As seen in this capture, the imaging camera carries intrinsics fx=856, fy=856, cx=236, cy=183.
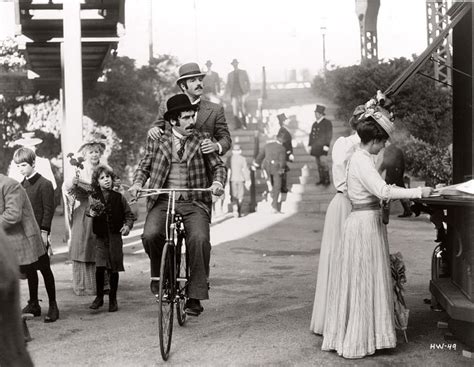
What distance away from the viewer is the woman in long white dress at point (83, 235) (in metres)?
8.93

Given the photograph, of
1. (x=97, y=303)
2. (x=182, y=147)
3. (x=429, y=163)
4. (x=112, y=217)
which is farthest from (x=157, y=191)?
(x=429, y=163)

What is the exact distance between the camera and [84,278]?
9.03 m

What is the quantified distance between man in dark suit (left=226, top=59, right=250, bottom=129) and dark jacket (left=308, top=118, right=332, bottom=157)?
510 centimetres

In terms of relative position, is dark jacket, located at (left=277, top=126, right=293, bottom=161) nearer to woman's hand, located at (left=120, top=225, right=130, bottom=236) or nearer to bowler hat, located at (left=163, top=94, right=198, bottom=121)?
woman's hand, located at (left=120, top=225, right=130, bottom=236)

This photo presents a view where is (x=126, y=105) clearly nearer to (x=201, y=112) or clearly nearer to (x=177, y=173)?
(x=201, y=112)

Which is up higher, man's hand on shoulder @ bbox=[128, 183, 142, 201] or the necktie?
the necktie

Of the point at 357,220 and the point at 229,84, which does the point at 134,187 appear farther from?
the point at 229,84

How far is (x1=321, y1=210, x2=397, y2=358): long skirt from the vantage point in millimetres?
6078

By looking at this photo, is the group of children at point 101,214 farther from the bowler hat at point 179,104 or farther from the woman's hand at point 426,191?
the woman's hand at point 426,191

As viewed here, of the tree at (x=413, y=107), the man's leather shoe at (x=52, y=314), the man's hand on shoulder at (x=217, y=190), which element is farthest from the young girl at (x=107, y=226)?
the tree at (x=413, y=107)

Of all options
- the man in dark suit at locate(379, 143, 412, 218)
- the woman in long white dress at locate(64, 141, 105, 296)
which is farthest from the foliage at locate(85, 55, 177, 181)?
the woman in long white dress at locate(64, 141, 105, 296)

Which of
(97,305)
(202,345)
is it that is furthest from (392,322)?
(97,305)

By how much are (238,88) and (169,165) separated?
1992 cm

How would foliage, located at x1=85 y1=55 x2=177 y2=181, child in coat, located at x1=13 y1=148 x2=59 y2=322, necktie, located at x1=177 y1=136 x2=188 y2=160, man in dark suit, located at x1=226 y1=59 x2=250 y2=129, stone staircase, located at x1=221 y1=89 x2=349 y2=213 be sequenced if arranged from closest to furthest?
necktie, located at x1=177 y1=136 x2=188 y2=160, child in coat, located at x1=13 y1=148 x2=59 y2=322, stone staircase, located at x1=221 y1=89 x2=349 y2=213, foliage, located at x1=85 y1=55 x2=177 y2=181, man in dark suit, located at x1=226 y1=59 x2=250 y2=129
